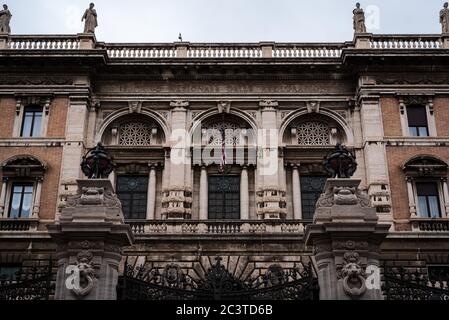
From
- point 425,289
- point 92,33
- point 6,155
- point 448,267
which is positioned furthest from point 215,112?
point 425,289

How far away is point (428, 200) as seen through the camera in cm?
2555

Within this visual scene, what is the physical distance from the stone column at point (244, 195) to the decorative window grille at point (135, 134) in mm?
4720

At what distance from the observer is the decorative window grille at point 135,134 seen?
27.8m

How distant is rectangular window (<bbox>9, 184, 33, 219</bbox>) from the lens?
25.3 metres

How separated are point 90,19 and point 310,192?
1392 centimetres

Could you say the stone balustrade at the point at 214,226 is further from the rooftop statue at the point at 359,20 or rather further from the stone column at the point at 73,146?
the rooftop statue at the point at 359,20

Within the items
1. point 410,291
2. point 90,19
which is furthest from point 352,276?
point 90,19

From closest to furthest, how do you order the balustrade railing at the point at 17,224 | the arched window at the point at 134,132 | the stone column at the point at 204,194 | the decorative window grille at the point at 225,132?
1. the balustrade railing at the point at 17,224
2. the stone column at the point at 204,194
3. the decorative window grille at the point at 225,132
4. the arched window at the point at 134,132

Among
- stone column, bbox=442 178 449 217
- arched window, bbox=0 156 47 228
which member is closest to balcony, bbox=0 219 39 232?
arched window, bbox=0 156 47 228

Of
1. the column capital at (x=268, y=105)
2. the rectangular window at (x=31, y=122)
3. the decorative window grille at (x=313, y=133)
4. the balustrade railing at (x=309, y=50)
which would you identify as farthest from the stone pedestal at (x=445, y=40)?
the rectangular window at (x=31, y=122)

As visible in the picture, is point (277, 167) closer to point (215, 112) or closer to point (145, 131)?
point (215, 112)

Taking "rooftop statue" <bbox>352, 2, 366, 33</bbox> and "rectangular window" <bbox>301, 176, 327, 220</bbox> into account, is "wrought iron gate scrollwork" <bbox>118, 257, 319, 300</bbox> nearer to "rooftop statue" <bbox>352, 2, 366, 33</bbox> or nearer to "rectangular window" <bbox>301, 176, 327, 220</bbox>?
"rectangular window" <bbox>301, 176, 327, 220</bbox>

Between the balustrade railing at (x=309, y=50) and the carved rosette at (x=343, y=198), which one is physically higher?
the balustrade railing at (x=309, y=50)
